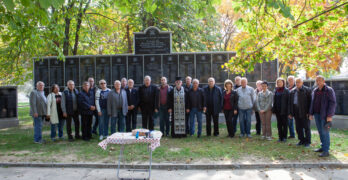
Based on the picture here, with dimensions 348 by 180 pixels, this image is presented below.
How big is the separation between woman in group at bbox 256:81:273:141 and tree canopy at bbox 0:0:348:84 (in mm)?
1114

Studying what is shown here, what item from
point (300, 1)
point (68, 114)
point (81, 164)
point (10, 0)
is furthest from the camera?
point (300, 1)

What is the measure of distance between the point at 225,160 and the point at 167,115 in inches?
142

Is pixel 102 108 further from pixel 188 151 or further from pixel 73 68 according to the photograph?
pixel 73 68

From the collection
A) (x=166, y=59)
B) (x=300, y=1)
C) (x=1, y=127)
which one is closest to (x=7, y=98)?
(x=1, y=127)

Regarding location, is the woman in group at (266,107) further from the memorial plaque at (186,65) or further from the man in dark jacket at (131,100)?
the memorial plaque at (186,65)

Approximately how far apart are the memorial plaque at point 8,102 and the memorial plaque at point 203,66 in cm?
894

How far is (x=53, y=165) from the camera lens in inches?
232

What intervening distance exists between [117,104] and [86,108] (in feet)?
3.25

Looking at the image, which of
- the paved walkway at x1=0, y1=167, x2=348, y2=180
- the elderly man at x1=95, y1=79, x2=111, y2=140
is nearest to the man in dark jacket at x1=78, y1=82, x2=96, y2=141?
the elderly man at x1=95, y1=79, x2=111, y2=140

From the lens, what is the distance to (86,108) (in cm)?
867

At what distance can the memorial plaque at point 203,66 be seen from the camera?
1220 centimetres

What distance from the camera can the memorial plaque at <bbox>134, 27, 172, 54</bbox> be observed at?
470 inches

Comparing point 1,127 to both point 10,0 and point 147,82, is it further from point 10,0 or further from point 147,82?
point 10,0

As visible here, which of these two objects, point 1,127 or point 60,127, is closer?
point 60,127
